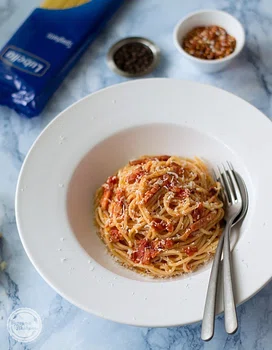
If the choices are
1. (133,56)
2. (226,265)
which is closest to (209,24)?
(133,56)

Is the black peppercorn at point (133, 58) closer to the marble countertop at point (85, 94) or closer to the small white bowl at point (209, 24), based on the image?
the marble countertop at point (85, 94)

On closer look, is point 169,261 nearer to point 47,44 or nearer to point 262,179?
point 262,179

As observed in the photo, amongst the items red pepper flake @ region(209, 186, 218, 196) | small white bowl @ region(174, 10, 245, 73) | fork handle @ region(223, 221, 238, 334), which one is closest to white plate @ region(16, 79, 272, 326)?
fork handle @ region(223, 221, 238, 334)

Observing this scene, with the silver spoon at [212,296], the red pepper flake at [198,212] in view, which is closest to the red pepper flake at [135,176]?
A: the red pepper flake at [198,212]

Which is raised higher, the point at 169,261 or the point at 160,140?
the point at 160,140

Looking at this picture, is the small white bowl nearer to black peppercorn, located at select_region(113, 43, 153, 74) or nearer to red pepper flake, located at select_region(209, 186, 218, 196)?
black peppercorn, located at select_region(113, 43, 153, 74)

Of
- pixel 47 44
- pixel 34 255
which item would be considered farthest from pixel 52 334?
pixel 47 44
